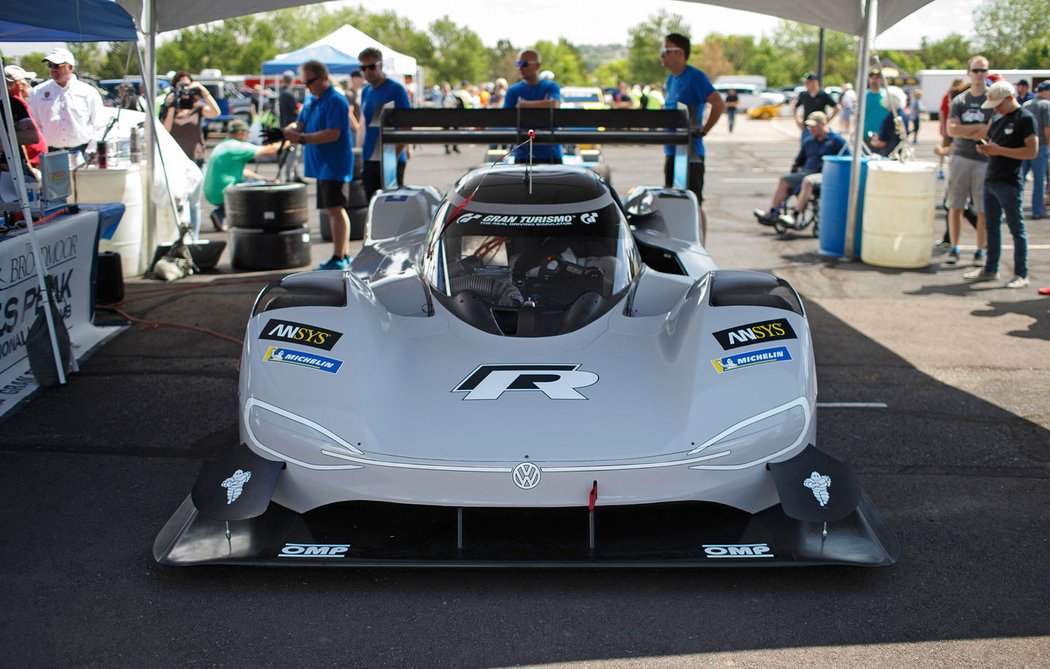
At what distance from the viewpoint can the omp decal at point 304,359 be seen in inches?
154

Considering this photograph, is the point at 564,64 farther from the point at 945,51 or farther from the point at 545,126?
the point at 545,126

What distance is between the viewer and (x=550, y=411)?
12.3 feet

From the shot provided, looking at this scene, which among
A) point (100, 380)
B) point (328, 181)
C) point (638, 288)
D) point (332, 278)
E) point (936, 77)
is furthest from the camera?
point (936, 77)

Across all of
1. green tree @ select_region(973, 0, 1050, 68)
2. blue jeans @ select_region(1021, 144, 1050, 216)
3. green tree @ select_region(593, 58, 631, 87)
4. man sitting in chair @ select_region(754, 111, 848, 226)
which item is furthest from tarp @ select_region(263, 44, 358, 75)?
green tree @ select_region(593, 58, 631, 87)

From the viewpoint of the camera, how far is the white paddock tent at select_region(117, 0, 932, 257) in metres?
8.86

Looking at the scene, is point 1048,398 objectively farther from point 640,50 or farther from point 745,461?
point 640,50

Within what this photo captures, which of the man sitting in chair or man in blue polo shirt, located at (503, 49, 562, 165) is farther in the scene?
the man sitting in chair

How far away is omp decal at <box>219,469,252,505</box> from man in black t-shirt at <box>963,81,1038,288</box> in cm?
699

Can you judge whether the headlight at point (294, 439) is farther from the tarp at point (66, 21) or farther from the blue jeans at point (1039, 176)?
the blue jeans at point (1039, 176)

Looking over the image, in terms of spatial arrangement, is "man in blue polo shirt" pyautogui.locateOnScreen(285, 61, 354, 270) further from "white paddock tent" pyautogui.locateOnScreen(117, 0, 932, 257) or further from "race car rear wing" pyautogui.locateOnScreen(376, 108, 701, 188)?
"race car rear wing" pyautogui.locateOnScreen(376, 108, 701, 188)

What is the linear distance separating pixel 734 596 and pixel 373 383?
154cm

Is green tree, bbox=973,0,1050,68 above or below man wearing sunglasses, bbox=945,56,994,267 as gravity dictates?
above

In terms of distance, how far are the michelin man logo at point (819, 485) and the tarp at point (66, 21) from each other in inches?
193

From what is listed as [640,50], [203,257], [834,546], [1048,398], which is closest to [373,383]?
[834,546]
